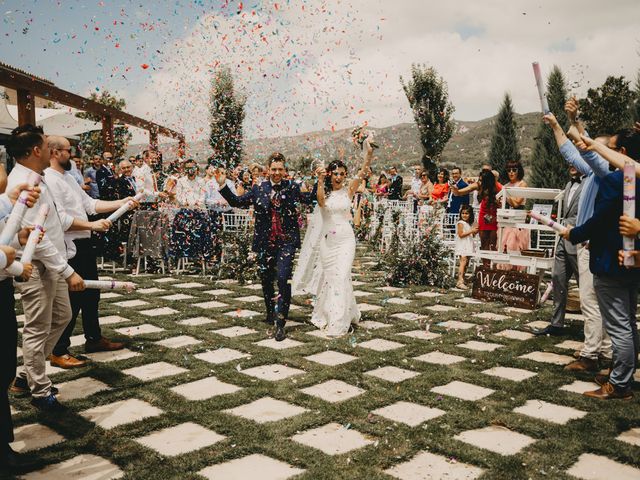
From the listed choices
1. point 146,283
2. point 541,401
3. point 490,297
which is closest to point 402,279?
point 490,297

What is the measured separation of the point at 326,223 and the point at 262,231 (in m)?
0.80

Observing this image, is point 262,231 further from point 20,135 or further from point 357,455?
point 357,455

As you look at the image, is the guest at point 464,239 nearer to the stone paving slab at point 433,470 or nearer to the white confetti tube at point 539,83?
the white confetti tube at point 539,83

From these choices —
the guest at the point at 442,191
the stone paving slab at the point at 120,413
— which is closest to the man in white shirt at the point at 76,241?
the stone paving slab at the point at 120,413

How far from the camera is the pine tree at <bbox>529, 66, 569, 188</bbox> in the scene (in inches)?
832

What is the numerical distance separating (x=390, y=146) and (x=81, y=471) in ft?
18.3

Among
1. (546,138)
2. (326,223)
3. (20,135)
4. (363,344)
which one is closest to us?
(20,135)

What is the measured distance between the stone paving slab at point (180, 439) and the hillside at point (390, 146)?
3.77 meters

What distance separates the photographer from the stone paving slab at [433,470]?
3.08 metres

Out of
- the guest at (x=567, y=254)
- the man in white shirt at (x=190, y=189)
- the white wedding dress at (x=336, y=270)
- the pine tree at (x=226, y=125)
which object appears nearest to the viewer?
the guest at (x=567, y=254)

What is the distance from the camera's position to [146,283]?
935cm

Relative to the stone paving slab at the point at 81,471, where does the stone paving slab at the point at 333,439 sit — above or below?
below

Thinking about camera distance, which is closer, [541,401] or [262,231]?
[541,401]

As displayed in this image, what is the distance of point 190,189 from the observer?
10.6 metres
